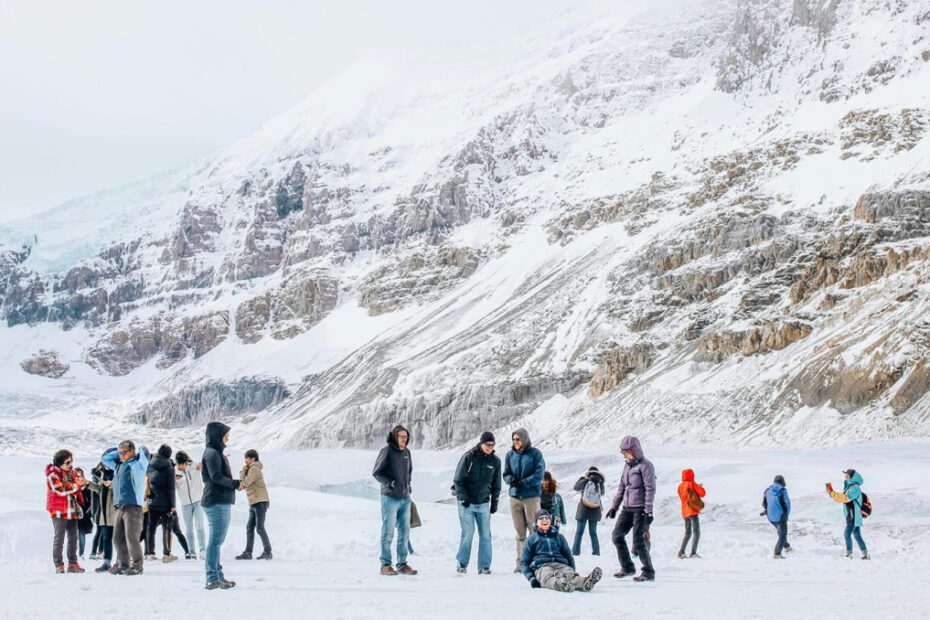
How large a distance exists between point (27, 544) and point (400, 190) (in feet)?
597

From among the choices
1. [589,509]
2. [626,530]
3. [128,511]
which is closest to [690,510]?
[589,509]

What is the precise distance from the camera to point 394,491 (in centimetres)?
1416

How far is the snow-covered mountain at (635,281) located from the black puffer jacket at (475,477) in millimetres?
52424

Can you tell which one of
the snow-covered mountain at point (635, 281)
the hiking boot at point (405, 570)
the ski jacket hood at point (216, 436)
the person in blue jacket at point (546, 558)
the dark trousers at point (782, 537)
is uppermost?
the snow-covered mountain at point (635, 281)

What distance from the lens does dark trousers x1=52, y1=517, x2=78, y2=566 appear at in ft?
49.2

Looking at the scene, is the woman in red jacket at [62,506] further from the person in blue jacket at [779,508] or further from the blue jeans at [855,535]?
the blue jeans at [855,535]

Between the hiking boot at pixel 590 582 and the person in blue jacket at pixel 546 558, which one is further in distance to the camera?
the person in blue jacket at pixel 546 558

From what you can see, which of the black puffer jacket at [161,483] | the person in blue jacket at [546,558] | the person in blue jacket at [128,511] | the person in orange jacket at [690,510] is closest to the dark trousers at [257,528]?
the black puffer jacket at [161,483]

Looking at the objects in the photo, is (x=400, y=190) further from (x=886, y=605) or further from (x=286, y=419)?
(x=886, y=605)

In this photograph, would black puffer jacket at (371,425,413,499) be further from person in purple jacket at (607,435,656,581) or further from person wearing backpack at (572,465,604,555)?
person wearing backpack at (572,465,604,555)

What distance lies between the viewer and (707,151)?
14175cm

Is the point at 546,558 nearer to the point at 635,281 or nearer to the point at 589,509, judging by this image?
the point at 589,509

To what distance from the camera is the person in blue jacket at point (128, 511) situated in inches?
559

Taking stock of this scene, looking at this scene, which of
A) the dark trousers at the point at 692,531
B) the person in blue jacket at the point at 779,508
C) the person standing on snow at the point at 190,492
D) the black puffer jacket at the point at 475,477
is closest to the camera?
the black puffer jacket at the point at 475,477
